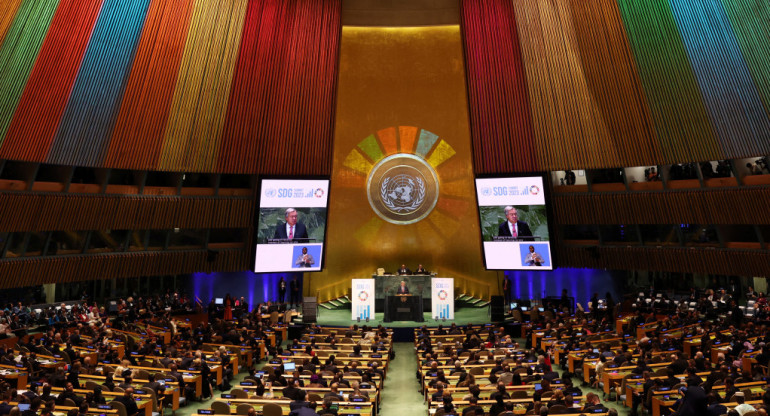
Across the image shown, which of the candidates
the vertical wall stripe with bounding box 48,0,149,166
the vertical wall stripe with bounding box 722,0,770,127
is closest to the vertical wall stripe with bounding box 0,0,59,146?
the vertical wall stripe with bounding box 48,0,149,166

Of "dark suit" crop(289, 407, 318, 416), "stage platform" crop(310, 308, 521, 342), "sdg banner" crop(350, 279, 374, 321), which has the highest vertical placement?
"sdg banner" crop(350, 279, 374, 321)

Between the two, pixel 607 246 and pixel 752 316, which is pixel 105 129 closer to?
pixel 607 246

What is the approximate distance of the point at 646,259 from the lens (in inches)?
806

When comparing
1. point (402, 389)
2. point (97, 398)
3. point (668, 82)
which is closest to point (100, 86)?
point (97, 398)

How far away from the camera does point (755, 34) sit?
1540 centimetres

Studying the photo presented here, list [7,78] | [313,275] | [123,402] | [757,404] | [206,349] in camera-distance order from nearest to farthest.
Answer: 1. [757,404]
2. [123,402]
3. [7,78]
4. [206,349]
5. [313,275]

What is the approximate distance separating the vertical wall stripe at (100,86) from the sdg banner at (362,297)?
8862 mm

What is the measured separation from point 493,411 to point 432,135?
1680cm

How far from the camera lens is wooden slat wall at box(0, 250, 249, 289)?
57.2ft

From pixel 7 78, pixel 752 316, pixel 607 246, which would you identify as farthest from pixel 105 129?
pixel 752 316

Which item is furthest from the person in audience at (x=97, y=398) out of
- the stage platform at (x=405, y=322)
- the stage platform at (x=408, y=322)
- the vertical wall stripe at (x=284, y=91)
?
the stage platform at (x=405, y=322)

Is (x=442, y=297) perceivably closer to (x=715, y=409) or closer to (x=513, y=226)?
(x=513, y=226)

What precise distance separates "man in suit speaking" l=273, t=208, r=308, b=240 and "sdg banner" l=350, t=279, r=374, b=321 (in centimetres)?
243

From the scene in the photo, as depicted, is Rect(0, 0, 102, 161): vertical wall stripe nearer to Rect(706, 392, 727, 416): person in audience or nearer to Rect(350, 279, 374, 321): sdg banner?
Rect(350, 279, 374, 321): sdg banner
